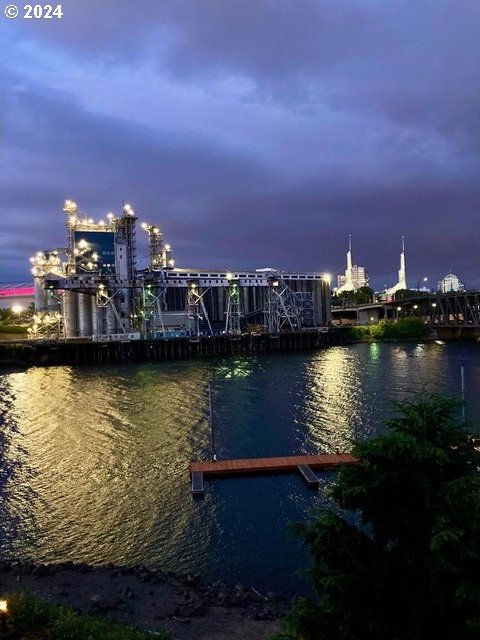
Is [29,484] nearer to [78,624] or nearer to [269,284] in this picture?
[78,624]

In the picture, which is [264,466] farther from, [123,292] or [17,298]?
[17,298]

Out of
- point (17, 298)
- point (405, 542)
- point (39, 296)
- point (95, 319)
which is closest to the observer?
point (405, 542)

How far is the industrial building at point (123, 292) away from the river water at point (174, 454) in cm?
2826

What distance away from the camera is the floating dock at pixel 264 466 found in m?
22.5

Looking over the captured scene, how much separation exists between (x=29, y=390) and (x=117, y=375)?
1152 cm

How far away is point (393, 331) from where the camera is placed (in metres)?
108

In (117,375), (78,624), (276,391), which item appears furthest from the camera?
(117,375)

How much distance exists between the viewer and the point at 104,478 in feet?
75.8

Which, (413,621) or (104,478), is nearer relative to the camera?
(413,621)

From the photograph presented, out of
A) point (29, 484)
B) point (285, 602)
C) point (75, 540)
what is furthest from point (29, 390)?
point (285, 602)

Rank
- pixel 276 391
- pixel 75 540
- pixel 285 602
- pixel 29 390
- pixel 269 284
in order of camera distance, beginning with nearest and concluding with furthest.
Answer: pixel 285 602
pixel 75 540
pixel 276 391
pixel 29 390
pixel 269 284

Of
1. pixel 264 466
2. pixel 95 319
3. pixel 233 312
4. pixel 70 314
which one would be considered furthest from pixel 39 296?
Answer: pixel 264 466

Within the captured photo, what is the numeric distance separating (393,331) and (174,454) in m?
89.1

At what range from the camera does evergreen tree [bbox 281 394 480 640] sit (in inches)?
215
